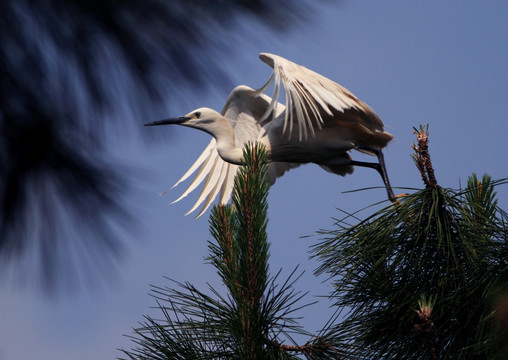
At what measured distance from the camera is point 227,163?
13.2ft

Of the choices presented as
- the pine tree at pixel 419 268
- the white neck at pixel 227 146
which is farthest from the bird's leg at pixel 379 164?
the pine tree at pixel 419 268

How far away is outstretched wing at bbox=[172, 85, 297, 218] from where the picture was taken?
3.92 metres

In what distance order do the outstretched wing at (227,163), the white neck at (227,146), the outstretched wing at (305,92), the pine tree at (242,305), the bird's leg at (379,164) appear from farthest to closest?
the outstretched wing at (227,163)
the bird's leg at (379,164)
the white neck at (227,146)
the outstretched wing at (305,92)
the pine tree at (242,305)

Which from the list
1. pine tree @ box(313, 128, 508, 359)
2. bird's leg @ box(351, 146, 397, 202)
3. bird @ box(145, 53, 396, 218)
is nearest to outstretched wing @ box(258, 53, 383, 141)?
bird @ box(145, 53, 396, 218)

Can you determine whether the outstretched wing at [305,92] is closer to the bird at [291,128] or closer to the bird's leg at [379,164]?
the bird at [291,128]

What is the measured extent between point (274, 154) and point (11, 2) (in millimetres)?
2683

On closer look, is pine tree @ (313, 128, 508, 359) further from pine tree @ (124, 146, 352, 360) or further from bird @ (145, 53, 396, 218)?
bird @ (145, 53, 396, 218)

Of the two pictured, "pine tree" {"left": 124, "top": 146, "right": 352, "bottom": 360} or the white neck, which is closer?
"pine tree" {"left": 124, "top": 146, "right": 352, "bottom": 360}

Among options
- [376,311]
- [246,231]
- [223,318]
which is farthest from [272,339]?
[376,311]

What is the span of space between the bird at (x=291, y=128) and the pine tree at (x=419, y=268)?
123cm

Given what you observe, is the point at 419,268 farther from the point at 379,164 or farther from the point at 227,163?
the point at 227,163

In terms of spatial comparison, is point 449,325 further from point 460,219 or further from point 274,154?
point 274,154

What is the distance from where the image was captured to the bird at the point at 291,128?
3.03 metres

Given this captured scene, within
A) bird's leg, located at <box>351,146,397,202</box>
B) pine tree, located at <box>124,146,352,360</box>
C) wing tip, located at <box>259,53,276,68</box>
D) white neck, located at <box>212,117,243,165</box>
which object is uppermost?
wing tip, located at <box>259,53,276,68</box>
